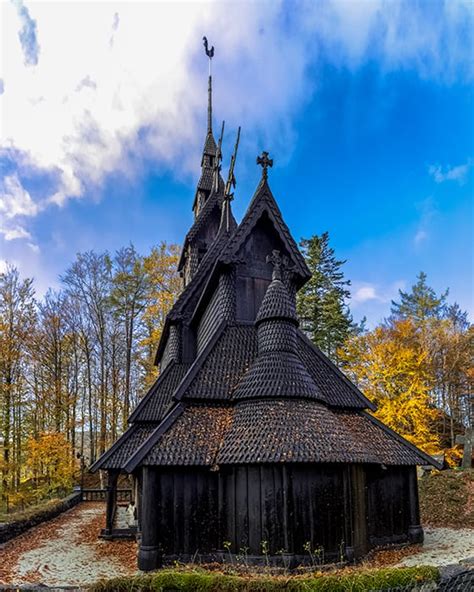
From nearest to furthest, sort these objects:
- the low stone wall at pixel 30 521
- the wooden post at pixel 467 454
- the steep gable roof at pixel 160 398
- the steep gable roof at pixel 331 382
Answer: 1. the steep gable roof at pixel 331 382
2. the low stone wall at pixel 30 521
3. the steep gable roof at pixel 160 398
4. the wooden post at pixel 467 454

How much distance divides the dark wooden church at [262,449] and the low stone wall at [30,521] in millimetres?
2822

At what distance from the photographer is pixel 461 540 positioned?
12703 mm

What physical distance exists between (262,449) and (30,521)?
10171 millimetres

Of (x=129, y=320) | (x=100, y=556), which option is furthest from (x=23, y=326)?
(x=100, y=556)

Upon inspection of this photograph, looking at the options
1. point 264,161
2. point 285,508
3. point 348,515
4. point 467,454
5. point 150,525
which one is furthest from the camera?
point 467,454

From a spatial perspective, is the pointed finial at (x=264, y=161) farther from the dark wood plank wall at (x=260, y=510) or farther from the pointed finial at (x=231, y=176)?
the dark wood plank wall at (x=260, y=510)

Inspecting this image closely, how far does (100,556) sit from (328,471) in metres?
6.11

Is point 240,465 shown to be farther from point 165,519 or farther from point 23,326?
point 23,326

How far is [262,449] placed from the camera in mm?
9453

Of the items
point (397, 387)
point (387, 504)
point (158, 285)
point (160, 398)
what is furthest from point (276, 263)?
point (158, 285)

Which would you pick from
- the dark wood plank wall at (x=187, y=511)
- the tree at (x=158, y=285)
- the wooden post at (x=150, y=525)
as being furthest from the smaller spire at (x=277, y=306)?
the tree at (x=158, y=285)

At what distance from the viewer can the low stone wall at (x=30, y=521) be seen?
12.9 meters

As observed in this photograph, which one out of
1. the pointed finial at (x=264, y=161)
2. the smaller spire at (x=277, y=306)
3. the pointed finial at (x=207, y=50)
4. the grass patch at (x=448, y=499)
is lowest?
the grass patch at (x=448, y=499)

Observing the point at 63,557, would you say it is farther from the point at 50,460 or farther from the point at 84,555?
the point at 50,460
